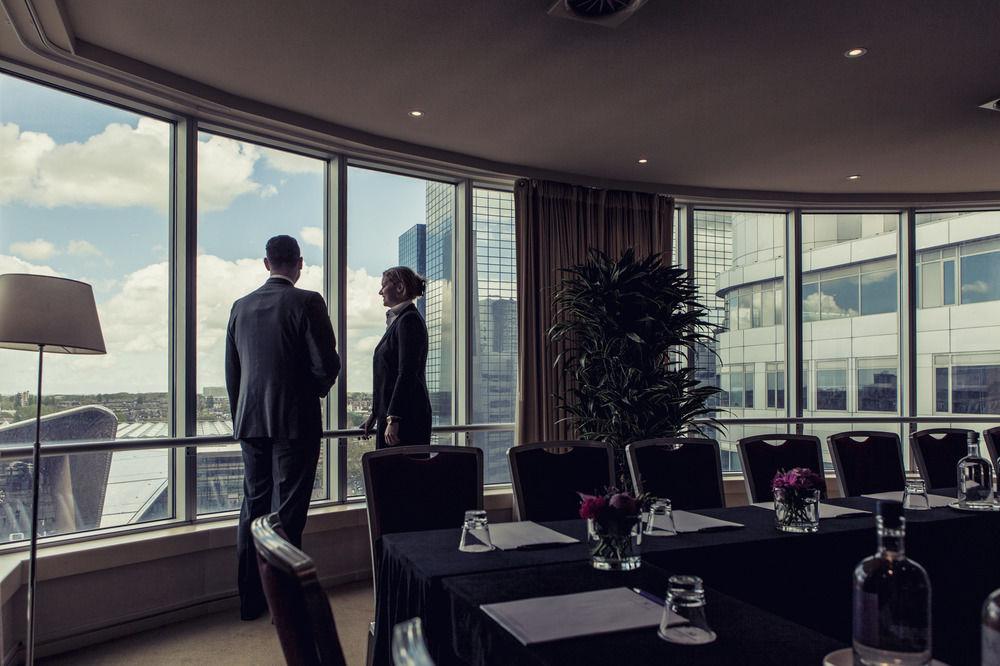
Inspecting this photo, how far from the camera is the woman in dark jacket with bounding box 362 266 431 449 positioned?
3633 millimetres

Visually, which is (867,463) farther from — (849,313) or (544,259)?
(849,313)

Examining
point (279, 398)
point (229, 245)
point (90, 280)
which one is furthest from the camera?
point (229, 245)

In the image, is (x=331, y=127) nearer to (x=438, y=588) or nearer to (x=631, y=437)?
(x=631, y=437)

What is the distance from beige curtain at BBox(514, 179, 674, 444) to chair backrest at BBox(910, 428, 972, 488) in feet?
7.40

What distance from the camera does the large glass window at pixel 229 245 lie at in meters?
3.90

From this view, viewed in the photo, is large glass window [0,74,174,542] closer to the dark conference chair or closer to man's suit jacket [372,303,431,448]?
man's suit jacket [372,303,431,448]

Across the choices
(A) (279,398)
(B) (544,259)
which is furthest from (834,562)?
(B) (544,259)

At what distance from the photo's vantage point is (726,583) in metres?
1.94

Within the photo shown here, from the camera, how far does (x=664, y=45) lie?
131 inches

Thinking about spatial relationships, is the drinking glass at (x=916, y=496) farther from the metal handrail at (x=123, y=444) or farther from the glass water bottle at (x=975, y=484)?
Result: the metal handrail at (x=123, y=444)

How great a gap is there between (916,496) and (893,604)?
1759mm

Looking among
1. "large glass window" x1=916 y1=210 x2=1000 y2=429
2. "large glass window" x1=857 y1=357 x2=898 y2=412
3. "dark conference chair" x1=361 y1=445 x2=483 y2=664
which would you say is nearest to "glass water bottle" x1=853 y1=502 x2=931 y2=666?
"dark conference chair" x1=361 y1=445 x2=483 y2=664

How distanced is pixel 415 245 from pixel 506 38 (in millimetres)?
1961

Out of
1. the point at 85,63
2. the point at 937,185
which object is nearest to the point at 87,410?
the point at 85,63
